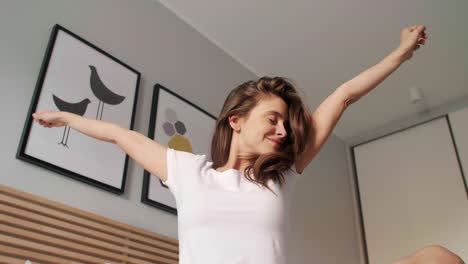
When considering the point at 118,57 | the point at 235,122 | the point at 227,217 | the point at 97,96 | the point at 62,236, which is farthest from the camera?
the point at 118,57

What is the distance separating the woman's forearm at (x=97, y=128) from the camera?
1017 mm

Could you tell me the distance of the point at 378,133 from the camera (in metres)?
3.31

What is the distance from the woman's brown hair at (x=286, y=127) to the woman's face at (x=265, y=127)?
0.02 meters

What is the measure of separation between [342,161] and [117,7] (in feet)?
6.85

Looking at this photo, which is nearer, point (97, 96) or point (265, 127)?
point (265, 127)

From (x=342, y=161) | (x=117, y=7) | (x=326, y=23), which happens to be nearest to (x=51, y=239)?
(x=117, y=7)

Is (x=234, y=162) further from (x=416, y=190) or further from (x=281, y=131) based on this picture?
(x=416, y=190)

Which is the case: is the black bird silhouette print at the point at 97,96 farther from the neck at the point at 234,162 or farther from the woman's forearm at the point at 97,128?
the neck at the point at 234,162

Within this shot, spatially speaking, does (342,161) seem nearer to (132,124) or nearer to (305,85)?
(305,85)

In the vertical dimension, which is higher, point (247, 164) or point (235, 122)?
point (235, 122)

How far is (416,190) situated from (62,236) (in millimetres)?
2385

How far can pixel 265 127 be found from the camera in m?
0.98

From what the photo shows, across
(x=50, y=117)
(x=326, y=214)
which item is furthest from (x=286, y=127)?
(x=326, y=214)

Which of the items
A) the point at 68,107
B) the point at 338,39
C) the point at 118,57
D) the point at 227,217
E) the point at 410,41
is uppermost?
the point at 338,39
